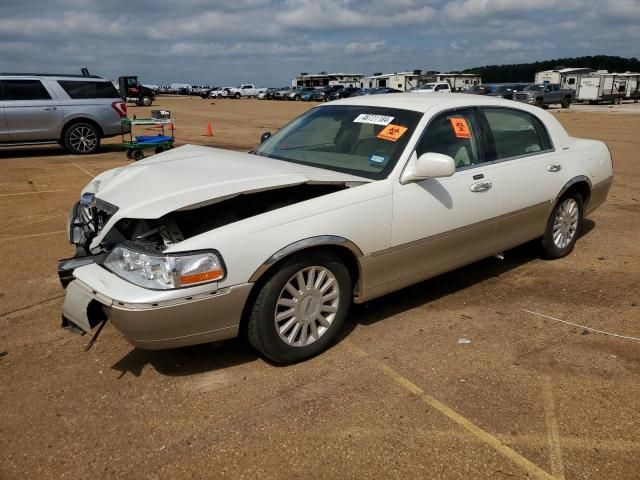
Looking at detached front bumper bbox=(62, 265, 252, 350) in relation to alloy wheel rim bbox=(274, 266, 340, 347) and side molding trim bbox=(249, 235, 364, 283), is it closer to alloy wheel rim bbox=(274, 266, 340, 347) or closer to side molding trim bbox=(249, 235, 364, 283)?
side molding trim bbox=(249, 235, 364, 283)

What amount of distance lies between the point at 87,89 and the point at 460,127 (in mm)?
11006

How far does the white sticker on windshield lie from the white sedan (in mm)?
11

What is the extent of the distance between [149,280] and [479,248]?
264 cm

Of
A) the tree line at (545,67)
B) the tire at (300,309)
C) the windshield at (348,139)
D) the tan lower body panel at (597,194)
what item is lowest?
the tire at (300,309)

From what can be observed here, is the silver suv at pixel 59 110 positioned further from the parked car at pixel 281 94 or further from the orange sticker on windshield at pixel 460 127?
the parked car at pixel 281 94

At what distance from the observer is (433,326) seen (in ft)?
13.1

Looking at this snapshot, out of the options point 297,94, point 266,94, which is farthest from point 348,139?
point 266,94

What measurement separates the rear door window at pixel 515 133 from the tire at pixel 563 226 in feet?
2.04

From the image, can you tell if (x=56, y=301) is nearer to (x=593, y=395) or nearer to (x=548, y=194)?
(x=593, y=395)

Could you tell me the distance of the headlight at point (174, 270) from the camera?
2875 millimetres

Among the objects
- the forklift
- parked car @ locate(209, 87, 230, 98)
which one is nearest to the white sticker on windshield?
the forklift

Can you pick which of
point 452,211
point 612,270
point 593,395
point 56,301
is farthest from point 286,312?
point 612,270

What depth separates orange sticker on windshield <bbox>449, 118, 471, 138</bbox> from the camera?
421 centimetres

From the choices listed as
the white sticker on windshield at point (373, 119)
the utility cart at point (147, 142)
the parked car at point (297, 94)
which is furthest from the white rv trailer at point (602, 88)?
the white sticker on windshield at point (373, 119)
